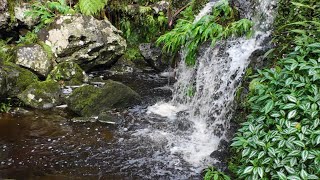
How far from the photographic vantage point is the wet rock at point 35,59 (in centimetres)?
801

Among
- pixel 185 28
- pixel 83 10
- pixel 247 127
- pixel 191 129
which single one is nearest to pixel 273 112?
pixel 247 127

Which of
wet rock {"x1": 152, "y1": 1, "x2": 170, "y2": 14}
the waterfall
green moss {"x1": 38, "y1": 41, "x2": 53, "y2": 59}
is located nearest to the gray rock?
green moss {"x1": 38, "y1": 41, "x2": 53, "y2": 59}

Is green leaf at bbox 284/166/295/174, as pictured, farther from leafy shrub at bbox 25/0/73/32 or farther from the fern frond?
leafy shrub at bbox 25/0/73/32

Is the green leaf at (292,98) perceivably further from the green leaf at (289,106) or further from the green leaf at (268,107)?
the green leaf at (268,107)

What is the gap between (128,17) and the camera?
10430 mm

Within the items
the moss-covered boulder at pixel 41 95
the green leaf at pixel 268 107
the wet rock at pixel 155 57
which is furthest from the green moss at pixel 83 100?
the green leaf at pixel 268 107

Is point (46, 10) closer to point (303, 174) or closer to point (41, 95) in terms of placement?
point (41, 95)

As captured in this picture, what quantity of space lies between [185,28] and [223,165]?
12.5 feet

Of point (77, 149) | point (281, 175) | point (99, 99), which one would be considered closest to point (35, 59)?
point (99, 99)

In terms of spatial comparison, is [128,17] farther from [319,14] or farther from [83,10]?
[319,14]

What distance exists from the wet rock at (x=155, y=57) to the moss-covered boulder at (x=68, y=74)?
7.60ft

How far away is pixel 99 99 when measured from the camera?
271 inches

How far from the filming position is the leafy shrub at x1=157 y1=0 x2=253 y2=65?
21.1ft

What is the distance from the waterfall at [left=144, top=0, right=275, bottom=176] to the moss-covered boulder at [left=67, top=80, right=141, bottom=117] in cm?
63
